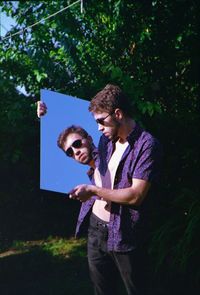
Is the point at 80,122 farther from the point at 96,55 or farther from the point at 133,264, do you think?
the point at 96,55

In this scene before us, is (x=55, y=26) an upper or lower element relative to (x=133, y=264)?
upper

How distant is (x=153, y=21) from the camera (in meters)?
4.16

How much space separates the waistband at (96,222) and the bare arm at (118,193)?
22 centimetres

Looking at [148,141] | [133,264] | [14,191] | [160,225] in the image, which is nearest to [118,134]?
[148,141]

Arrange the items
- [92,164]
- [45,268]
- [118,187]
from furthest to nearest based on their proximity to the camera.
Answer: [45,268]
[92,164]
[118,187]

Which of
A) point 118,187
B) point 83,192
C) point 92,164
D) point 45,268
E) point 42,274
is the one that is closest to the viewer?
point 83,192

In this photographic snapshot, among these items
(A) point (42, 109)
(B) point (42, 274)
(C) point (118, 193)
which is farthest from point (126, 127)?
(B) point (42, 274)

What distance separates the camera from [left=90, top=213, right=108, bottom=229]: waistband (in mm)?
1923

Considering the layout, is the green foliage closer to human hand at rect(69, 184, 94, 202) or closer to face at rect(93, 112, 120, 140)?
face at rect(93, 112, 120, 140)

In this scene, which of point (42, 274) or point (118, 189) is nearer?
point (118, 189)

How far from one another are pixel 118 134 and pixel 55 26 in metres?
2.29

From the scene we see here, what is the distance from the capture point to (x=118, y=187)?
6.02ft

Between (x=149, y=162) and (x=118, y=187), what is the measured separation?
19cm

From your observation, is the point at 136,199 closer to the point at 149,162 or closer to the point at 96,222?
the point at 149,162
